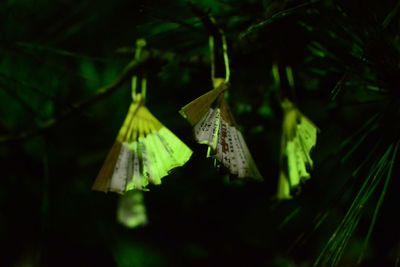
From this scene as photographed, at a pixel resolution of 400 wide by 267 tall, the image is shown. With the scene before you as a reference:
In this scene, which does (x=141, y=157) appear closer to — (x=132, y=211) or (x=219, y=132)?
(x=219, y=132)

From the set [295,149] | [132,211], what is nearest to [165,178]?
[132,211]

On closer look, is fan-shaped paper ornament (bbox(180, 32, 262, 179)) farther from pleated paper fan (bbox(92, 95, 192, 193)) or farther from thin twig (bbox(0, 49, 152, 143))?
thin twig (bbox(0, 49, 152, 143))

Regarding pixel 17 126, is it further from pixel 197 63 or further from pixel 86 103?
pixel 197 63

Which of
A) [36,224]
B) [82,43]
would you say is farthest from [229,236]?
[82,43]

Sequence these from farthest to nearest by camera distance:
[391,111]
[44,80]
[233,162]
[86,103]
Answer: [44,80]
[86,103]
[391,111]
[233,162]

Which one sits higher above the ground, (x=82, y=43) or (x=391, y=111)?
(x=82, y=43)

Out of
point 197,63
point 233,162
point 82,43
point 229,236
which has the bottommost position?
point 229,236

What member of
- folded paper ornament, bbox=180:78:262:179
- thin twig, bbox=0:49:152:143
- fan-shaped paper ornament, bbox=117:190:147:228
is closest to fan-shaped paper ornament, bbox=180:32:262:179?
folded paper ornament, bbox=180:78:262:179

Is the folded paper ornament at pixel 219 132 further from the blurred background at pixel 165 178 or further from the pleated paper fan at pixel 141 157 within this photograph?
the blurred background at pixel 165 178
